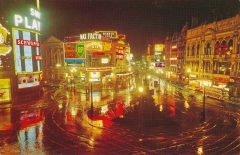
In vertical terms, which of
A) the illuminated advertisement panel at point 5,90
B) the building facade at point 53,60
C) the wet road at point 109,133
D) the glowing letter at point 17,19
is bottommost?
the wet road at point 109,133

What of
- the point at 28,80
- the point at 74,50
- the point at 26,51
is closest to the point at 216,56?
the point at 74,50

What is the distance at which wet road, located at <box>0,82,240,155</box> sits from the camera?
14180 mm

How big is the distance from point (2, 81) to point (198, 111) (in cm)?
3113

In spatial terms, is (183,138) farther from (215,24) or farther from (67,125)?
(215,24)

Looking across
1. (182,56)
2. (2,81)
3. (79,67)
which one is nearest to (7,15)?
(2,81)

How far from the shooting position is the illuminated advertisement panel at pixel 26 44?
102ft

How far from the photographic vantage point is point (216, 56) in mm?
41031

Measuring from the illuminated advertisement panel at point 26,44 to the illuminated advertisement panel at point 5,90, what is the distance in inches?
95.1

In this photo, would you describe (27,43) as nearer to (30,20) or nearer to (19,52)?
(19,52)

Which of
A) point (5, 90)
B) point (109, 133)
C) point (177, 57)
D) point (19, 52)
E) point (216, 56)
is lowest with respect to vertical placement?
point (109, 133)

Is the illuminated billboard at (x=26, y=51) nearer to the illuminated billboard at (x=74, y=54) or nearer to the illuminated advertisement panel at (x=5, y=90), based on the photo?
the illuminated advertisement panel at (x=5, y=90)

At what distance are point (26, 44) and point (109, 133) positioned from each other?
989 inches

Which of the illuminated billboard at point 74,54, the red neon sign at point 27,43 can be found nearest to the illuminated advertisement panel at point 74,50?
the illuminated billboard at point 74,54

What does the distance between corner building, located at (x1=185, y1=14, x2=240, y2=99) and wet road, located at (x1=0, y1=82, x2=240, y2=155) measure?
983 cm
